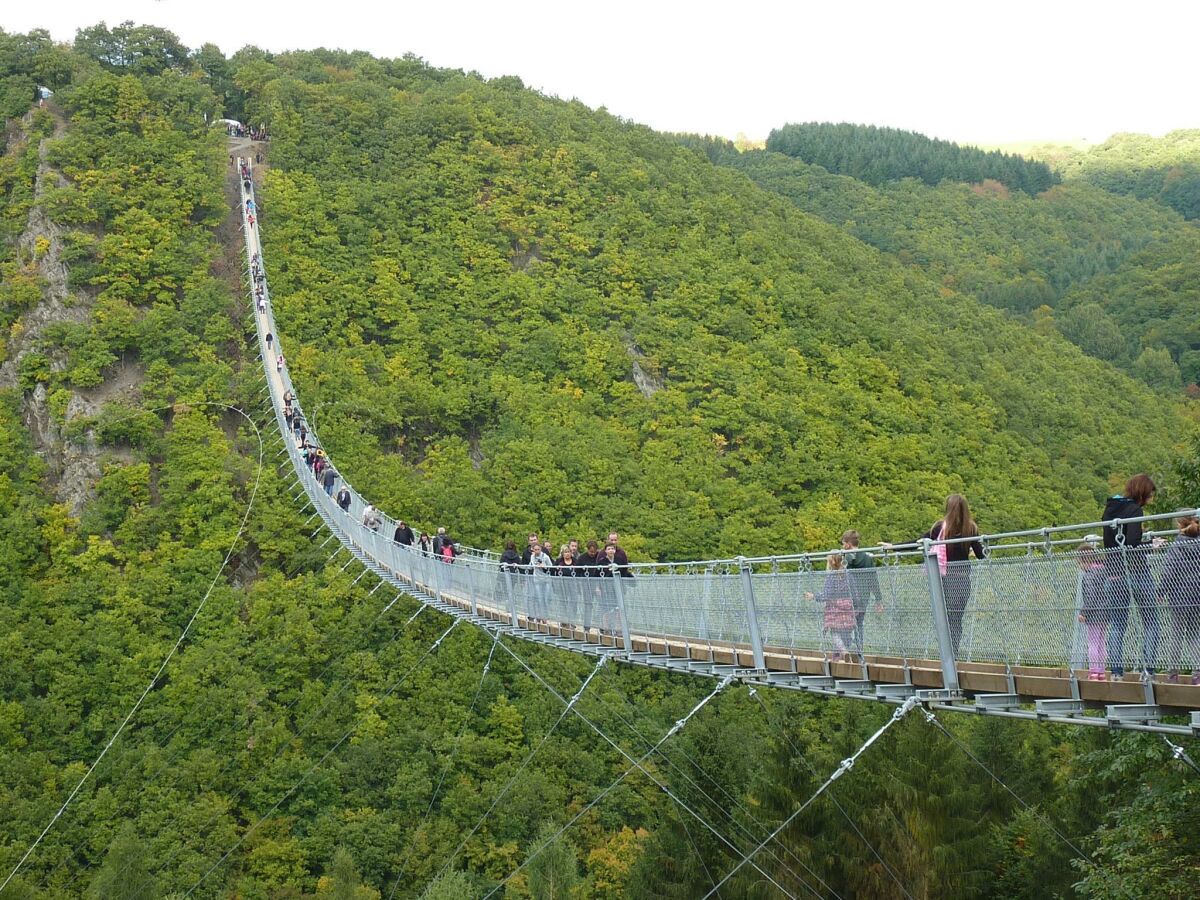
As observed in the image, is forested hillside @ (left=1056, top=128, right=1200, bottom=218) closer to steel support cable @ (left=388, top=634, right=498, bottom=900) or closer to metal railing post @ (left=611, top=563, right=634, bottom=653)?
steel support cable @ (left=388, top=634, right=498, bottom=900)

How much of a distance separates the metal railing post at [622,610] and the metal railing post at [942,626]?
515 centimetres

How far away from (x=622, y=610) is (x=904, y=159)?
92115 millimetres

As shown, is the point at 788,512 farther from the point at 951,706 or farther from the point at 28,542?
the point at 951,706

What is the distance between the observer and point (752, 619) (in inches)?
403

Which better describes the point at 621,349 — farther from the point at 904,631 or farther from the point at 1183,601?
the point at 1183,601

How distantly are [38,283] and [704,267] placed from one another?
23175mm

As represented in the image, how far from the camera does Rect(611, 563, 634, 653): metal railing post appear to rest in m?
12.7

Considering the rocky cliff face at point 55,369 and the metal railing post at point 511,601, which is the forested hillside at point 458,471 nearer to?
the rocky cliff face at point 55,369

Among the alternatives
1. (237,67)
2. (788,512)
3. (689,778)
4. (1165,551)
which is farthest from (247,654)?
(237,67)

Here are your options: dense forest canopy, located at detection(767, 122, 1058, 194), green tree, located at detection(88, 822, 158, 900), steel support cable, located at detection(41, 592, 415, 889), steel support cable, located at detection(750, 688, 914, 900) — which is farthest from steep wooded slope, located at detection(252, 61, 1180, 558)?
dense forest canopy, located at detection(767, 122, 1058, 194)

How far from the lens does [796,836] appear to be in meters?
24.8

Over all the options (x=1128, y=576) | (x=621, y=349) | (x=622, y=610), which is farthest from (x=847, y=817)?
(x=621, y=349)

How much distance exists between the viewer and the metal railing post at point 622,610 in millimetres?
12664

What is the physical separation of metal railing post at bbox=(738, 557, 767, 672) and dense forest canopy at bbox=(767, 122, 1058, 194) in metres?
89.0
